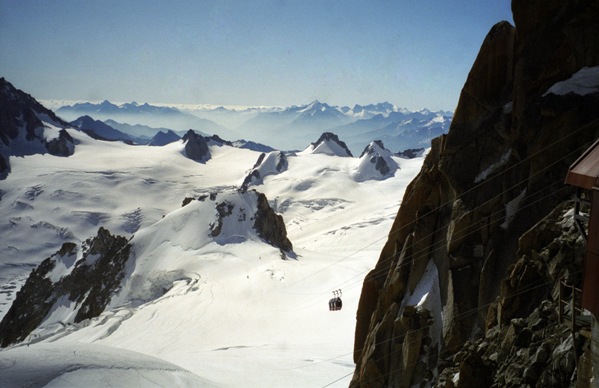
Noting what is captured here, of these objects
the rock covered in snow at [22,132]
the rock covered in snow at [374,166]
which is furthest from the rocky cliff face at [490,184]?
the rock covered in snow at [22,132]

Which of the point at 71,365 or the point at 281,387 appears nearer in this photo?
the point at 71,365

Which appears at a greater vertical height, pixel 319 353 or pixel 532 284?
pixel 532 284

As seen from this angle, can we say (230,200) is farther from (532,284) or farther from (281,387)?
(532,284)

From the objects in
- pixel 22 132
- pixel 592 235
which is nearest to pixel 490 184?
pixel 592 235

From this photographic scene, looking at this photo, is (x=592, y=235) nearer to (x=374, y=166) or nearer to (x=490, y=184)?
(x=490, y=184)

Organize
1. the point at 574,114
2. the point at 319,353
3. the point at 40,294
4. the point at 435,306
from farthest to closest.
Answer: the point at 40,294, the point at 319,353, the point at 435,306, the point at 574,114

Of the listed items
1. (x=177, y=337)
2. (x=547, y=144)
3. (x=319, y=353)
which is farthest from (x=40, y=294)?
(x=547, y=144)

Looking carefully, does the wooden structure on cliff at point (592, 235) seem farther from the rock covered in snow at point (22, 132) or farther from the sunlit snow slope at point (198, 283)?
the rock covered in snow at point (22, 132)

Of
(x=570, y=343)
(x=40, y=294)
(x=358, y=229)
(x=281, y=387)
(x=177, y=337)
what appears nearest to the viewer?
(x=570, y=343)
